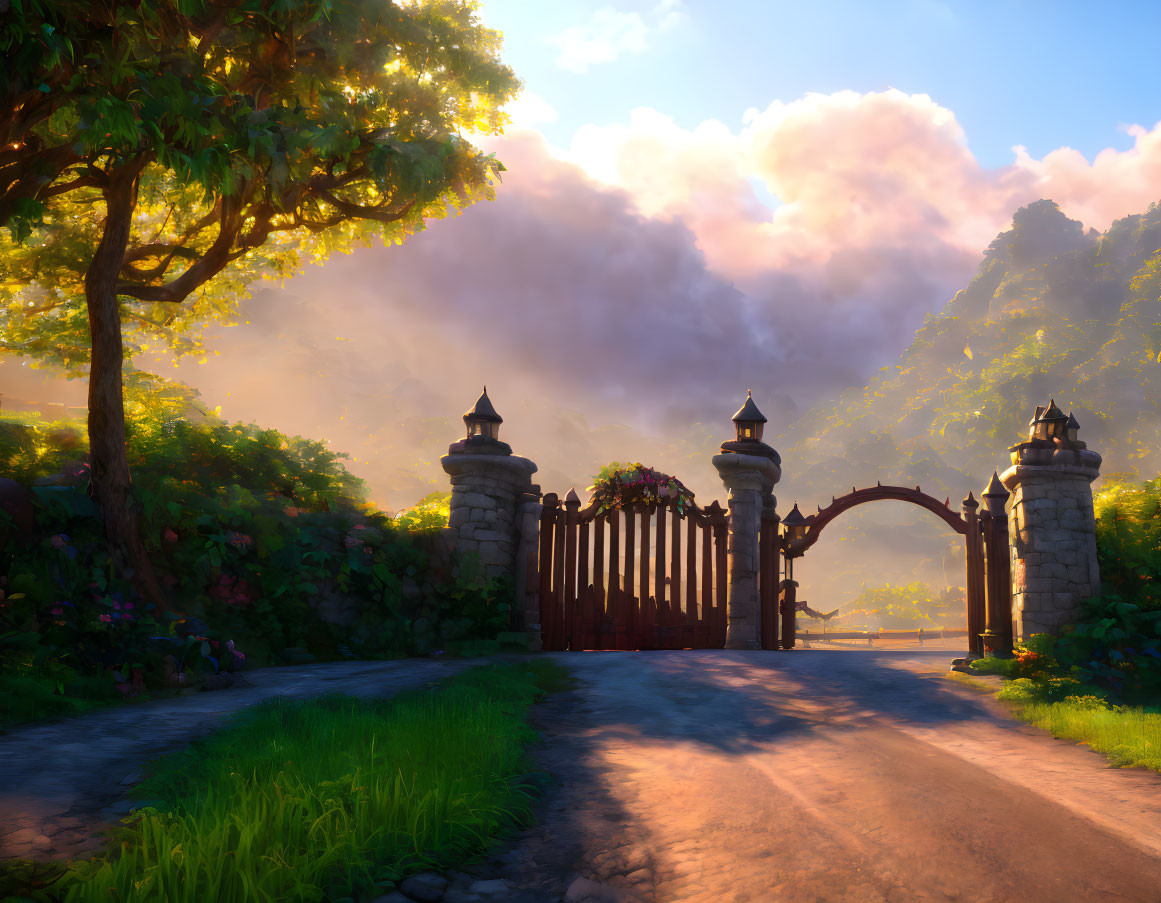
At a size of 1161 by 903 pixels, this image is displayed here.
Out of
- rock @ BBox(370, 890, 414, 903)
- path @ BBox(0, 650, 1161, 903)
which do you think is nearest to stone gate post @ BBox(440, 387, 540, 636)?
path @ BBox(0, 650, 1161, 903)

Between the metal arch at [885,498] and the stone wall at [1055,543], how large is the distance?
1.39 meters

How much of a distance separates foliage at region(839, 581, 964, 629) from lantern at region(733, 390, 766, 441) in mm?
41775

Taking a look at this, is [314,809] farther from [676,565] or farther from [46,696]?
[676,565]

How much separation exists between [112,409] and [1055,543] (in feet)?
31.7

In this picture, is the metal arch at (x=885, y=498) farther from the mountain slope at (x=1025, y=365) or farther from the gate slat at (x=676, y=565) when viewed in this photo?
the mountain slope at (x=1025, y=365)

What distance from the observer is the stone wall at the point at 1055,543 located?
7848 millimetres

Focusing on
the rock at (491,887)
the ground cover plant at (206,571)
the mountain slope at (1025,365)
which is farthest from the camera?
the mountain slope at (1025,365)

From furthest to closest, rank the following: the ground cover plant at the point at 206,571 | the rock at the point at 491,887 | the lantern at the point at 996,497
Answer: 1. the lantern at the point at 996,497
2. the ground cover plant at the point at 206,571
3. the rock at the point at 491,887

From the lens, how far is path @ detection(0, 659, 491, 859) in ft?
9.18

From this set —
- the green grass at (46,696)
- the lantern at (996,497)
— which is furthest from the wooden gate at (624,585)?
the green grass at (46,696)

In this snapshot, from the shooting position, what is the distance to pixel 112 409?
744 cm

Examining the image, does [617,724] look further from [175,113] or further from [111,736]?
[175,113]

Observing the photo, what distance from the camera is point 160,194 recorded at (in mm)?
9633

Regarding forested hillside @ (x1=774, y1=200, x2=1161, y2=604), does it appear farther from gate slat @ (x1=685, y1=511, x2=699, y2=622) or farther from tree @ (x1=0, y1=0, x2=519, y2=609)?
tree @ (x1=0, y1=0, x2=519, y2=609)
